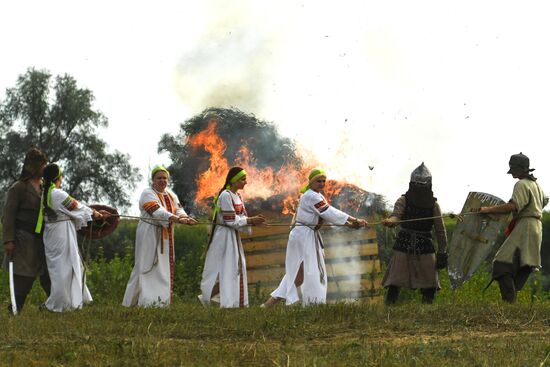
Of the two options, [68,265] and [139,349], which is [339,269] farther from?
[139,349]

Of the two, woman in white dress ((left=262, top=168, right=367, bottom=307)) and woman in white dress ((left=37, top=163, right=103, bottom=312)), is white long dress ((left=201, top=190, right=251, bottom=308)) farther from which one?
woman in white dress ((left=37, top=163, right=103, bottom=312))

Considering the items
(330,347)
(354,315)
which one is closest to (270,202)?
(354,315)

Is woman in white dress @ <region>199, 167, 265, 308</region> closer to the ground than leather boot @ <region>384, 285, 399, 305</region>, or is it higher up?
Result: higher up

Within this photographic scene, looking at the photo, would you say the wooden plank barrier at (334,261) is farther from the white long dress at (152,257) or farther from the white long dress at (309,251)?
the white long dress at (152,257)

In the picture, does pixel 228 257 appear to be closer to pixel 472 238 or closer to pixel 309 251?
pixel 309 251

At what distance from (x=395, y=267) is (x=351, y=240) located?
10.6 feet

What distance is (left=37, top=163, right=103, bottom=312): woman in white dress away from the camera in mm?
14133

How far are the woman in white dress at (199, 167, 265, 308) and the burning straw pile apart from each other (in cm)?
219

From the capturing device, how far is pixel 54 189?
14.3m

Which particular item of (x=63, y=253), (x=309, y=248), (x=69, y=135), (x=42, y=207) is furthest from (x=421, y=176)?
(x=69, y=135)

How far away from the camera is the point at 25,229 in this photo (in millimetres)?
14328

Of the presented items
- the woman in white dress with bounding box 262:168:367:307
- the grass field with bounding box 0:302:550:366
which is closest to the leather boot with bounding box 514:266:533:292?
the grass field with bounding box 0:302:550:366

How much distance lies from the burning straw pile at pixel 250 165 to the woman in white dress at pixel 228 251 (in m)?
2.19

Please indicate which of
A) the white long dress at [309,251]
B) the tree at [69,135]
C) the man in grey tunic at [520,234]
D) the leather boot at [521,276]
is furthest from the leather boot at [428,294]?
the tree at [69,135]
